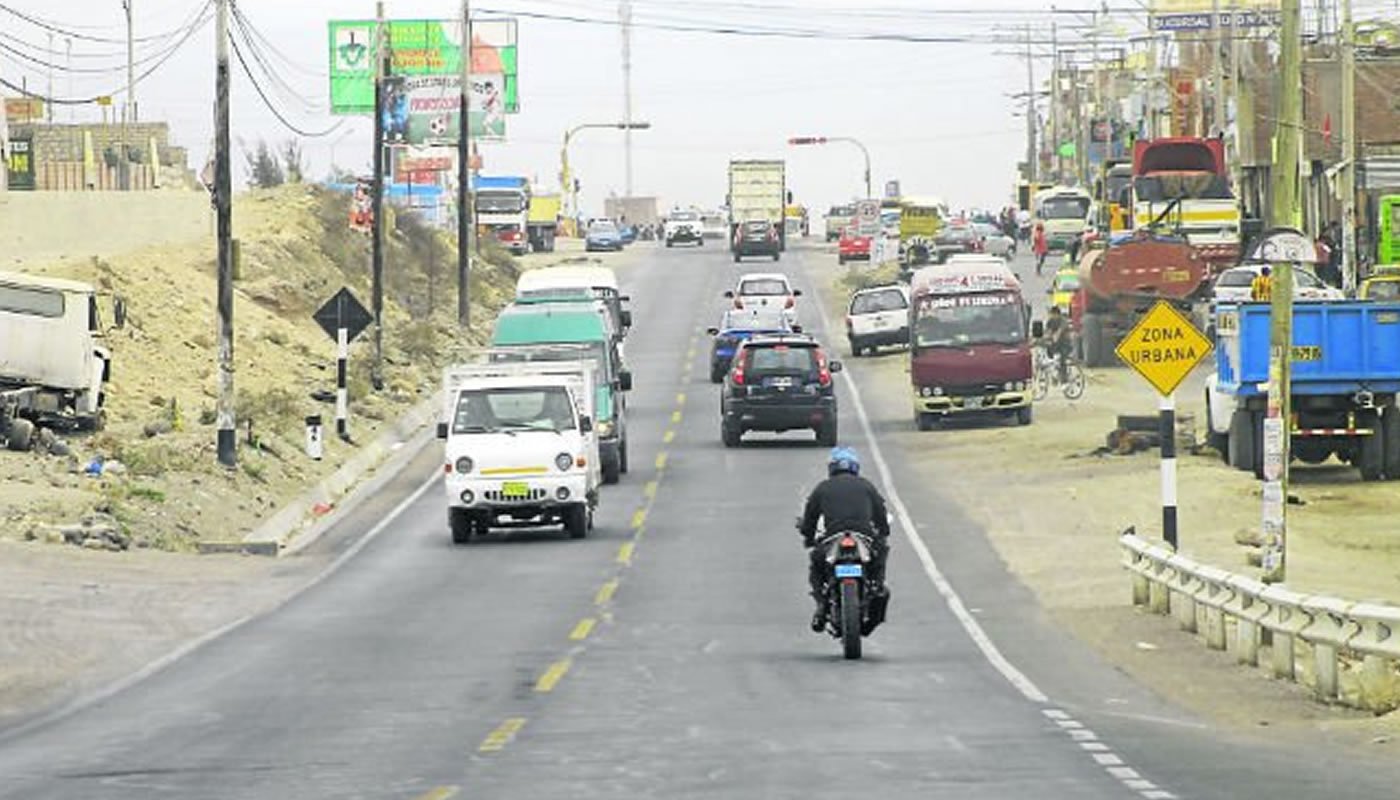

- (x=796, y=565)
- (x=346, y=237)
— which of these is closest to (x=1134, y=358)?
(x=796, y=565)

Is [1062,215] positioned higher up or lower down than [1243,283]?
higher up

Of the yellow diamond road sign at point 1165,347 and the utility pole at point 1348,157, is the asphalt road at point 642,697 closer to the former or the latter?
the yellow diamond road sign at point 1165,347

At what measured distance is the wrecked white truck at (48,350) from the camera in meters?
47.3

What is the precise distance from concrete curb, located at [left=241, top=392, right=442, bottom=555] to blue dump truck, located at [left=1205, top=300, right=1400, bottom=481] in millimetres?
13416

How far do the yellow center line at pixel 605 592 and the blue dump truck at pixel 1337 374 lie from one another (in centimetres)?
1234

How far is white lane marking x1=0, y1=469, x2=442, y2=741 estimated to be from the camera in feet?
68.6

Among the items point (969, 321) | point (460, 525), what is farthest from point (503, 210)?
point (460, 525)

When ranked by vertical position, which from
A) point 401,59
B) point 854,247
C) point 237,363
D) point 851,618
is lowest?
point 851,618

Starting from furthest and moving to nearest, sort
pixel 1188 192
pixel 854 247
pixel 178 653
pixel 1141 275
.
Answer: pixel 854 247 < pixel 1188 192 < pixel 1141 275 < pixel 178 653

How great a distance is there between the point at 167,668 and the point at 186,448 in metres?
22.7

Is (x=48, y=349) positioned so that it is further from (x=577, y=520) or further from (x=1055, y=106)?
(x=1055, y=106)

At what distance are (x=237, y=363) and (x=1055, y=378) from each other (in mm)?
18031

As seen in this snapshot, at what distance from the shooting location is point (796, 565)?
3341 centimetres

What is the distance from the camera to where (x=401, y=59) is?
4904 inches
